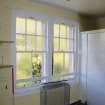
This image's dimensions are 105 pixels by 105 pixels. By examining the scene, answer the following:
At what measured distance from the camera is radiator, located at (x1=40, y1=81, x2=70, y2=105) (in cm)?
364

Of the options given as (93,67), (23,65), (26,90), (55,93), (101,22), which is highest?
(101,22)

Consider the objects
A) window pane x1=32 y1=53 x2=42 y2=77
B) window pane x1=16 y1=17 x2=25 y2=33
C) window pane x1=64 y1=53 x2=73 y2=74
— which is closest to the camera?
window pane x1=16 y1=17 x2=25 y2=33

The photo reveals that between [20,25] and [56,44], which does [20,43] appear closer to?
[20,25]

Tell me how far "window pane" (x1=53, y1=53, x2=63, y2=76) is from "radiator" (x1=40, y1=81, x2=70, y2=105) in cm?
26

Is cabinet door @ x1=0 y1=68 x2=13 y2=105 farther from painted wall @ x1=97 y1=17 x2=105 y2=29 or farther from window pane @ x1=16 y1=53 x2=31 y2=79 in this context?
painted wall @ x1=97 y1=17 x2=105 y2=29

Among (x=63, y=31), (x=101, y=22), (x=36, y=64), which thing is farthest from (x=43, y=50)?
(x=101, y=22)

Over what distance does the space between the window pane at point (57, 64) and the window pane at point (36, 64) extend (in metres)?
0.44

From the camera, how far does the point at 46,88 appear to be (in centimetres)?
366

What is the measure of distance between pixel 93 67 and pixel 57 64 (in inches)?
36.0

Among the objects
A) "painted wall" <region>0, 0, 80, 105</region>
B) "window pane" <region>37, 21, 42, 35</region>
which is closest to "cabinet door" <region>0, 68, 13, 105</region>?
"painted wall" <region>0, 0, 80, 105</region>

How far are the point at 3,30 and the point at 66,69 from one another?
2.03 m

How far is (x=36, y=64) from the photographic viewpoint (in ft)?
12.0

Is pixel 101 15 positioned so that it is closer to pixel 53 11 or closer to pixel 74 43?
pixel 74 43

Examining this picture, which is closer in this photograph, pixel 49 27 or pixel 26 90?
pixel 26 90
